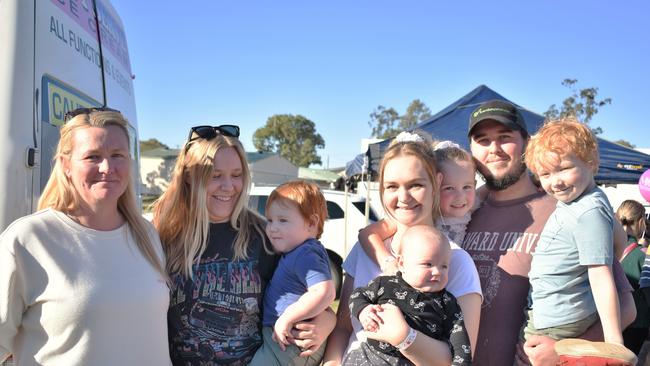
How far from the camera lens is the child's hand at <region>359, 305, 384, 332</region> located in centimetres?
187

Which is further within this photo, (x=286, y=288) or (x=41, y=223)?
(x=286, y=288)

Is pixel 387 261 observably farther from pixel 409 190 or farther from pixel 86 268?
pixel 86 268

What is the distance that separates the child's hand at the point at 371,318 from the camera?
6.13 ft

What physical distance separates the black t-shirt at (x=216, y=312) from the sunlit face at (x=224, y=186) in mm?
159

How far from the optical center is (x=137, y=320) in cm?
189

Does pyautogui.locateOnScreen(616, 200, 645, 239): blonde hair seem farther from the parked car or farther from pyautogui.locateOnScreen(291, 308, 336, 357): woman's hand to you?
pyautogui.locateOnScreen(291, 308, 336, 357): woman's hand

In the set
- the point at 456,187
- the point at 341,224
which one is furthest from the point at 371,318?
the point at 341,224

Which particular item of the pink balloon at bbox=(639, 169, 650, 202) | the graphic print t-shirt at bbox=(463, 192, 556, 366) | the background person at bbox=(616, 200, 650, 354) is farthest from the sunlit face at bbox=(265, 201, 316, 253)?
the pink balloon at bbox=(639, 169, 650, 202)

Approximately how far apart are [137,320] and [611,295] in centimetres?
192

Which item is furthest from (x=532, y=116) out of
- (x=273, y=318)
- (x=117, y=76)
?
(x=273, y=318)

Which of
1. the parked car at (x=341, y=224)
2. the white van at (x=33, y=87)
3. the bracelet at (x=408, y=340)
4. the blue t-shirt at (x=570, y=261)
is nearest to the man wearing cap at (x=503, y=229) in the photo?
the blue t-shirt at (x=570, y=261)

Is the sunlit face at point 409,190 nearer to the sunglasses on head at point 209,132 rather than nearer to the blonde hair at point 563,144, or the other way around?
the blonde hair at point 563,144

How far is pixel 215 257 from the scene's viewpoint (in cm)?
224

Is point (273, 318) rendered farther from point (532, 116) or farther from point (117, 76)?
point (532, 116)
